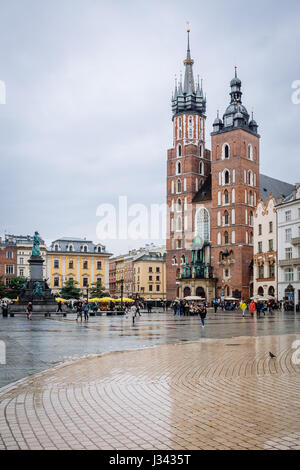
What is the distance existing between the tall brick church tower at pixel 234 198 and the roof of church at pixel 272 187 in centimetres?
450

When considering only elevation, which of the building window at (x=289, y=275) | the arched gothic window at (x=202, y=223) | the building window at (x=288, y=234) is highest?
the arched gothic window at (x=202, y=223)

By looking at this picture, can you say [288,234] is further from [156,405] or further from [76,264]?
[76,264]

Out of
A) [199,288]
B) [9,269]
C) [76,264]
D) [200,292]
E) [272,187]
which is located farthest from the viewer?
[76,264]

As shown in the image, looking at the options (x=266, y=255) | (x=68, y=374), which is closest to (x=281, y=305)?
(x=266, y=255)

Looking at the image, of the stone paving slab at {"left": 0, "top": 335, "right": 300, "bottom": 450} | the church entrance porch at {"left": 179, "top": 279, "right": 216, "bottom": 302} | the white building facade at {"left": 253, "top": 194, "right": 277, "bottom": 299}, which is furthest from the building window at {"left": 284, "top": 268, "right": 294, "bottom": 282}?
the stone paving slab at {"left": 0, "top": 335, "right": 300, "bottom": 450}

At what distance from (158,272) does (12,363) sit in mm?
109387

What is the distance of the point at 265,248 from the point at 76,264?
2168 inches

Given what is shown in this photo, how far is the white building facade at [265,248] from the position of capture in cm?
6744

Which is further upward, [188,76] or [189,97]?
[188,76]

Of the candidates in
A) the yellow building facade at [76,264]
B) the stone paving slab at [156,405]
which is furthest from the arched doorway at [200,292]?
the stone paving slab at [156,405]

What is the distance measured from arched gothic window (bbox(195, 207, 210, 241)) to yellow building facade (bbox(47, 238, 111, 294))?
31663mm

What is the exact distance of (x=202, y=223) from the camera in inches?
3538

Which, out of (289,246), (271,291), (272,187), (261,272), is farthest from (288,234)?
(272,187)

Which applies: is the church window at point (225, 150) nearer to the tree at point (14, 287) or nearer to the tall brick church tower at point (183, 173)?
the tall brick church tower at point (183, 173)
